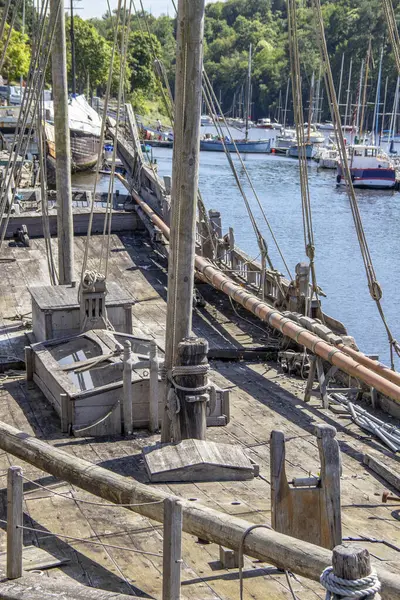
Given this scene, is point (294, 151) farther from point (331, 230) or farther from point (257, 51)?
point (257, 51)

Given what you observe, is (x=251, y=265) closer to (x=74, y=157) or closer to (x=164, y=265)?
(x=164, y=265)

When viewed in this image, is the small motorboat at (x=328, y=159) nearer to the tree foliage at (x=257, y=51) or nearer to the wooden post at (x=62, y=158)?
the tree foliage at (x=257, y=51)

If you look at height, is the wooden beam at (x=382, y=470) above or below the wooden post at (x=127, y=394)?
below

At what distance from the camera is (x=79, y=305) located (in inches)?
521

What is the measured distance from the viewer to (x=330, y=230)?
176ft

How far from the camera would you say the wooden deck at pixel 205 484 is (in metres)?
7.44

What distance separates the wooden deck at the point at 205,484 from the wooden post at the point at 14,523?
17.2 inches

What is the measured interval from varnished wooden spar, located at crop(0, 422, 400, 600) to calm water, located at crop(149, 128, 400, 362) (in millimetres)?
20663

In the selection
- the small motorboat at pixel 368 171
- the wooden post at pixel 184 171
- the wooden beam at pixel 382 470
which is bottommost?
the small motorboat at pixel 368 171

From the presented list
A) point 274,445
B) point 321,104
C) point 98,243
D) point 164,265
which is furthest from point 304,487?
point 321,104

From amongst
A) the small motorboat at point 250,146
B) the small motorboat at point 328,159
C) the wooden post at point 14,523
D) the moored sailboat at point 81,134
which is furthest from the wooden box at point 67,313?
the small motorboat at point 250,146

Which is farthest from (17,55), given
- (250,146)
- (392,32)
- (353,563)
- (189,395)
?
(353,563)

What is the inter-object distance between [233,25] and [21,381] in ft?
607

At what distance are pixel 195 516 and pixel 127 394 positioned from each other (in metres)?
4.04
